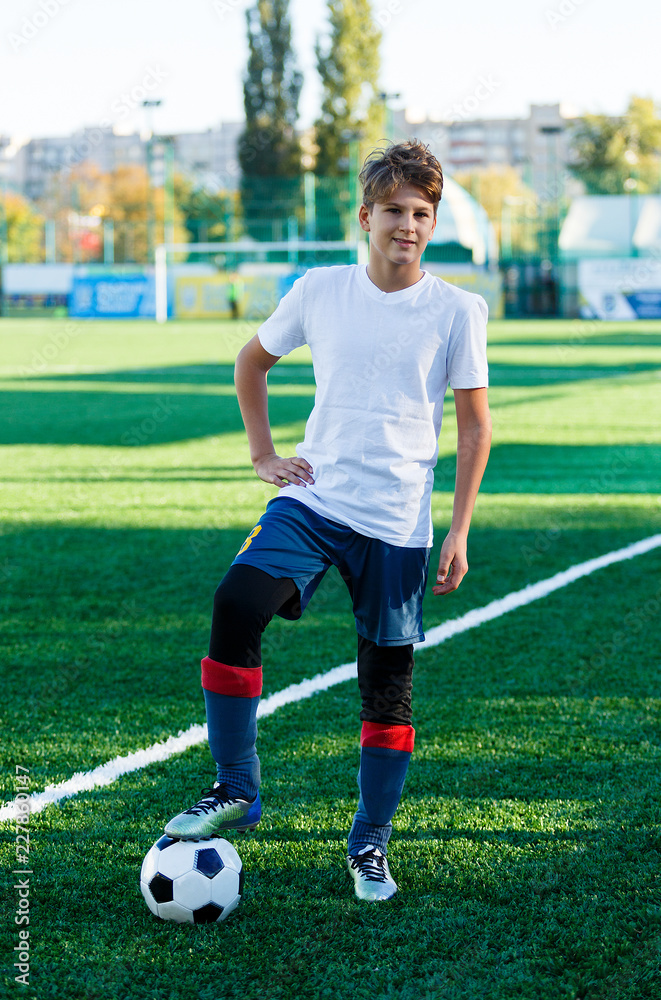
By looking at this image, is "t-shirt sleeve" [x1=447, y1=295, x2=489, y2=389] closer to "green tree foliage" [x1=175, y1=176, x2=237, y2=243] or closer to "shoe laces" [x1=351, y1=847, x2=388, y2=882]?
"shoe laces" [x1=351, y1=847, x2=388, y2=882]

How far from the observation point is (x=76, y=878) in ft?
8.57

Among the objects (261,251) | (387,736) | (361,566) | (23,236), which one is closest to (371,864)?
(387,736)

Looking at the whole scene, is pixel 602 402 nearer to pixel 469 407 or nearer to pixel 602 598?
pixel 602 598

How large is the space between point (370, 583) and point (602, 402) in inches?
493

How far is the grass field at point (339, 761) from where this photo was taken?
229 centimetres

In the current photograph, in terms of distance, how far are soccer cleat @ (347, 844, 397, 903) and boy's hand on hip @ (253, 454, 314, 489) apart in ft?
3.02

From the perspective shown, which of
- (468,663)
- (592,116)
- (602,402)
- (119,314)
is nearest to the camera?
(468,663)

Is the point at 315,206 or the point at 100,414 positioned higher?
the point at 315,206

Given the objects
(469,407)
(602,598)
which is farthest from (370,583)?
(602,598)

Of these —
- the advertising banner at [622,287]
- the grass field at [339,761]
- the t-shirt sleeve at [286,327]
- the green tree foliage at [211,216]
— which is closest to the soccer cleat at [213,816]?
the grass field at [339,761]

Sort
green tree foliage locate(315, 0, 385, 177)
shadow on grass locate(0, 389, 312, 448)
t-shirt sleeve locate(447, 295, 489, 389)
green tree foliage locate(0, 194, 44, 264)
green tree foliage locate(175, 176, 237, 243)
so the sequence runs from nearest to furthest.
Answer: t-shirt sleeve locate(447, 295, 489, 389), shadow on grass locate(0, 389, 312, 448), green tree foliage locate(175, 176, 237, 243), green tree foliage locate(315, 0, 385, 177), green tree foliage locate(0, 194, 44, 264)

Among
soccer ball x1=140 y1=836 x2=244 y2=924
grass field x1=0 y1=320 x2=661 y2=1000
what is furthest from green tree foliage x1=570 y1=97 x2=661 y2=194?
soccer ball x1=140 y1=836 x2=244 y2=924

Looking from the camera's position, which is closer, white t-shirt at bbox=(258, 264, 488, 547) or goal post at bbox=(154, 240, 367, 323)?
white t-shirt at bbox=(258, 264, 488, 547)

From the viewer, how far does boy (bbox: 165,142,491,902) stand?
2479 mm
